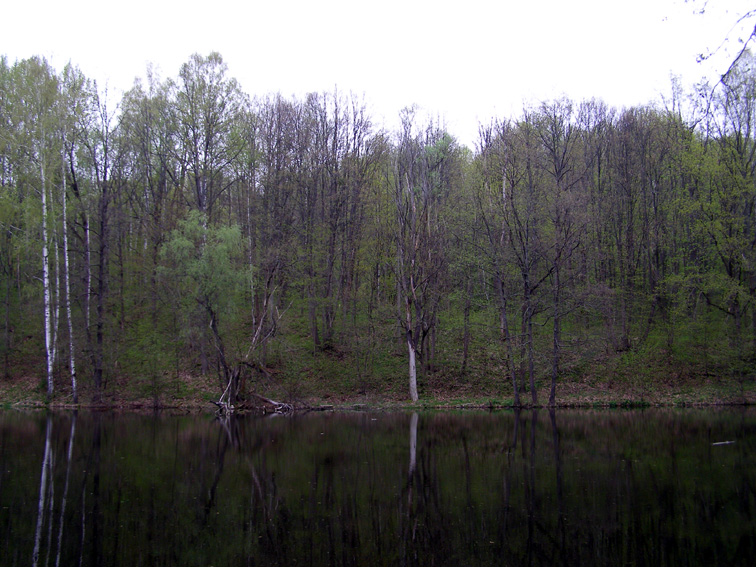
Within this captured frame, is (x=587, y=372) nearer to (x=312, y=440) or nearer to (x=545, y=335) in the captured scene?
(x=545, y=335)

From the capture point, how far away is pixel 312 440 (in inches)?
709

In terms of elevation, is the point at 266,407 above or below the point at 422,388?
below

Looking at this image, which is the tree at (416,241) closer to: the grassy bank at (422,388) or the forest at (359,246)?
the forest at (359,246)

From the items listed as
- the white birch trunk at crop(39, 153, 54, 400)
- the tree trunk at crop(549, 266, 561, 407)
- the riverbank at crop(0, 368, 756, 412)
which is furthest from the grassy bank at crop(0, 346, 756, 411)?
the white birch trunk at crop(39, 153, 54, 400)

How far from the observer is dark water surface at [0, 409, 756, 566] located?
789cm

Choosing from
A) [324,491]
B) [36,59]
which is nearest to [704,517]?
[324,491]

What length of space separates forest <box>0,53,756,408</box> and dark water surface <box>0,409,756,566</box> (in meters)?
10.2

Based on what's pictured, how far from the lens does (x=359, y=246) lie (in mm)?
34375

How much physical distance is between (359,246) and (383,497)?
2444cm

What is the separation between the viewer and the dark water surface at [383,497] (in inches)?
311

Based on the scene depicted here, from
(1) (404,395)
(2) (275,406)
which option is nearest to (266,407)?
(2) (275,406)

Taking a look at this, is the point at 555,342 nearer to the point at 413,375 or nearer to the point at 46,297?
the point at 413,375

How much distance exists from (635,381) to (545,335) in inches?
206

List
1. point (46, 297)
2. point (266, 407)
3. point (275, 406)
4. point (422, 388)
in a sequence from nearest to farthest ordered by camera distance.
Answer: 1. point (275, 406)
2. point (266, 407)
3. point (46, 297)
4. point (422, 388)
